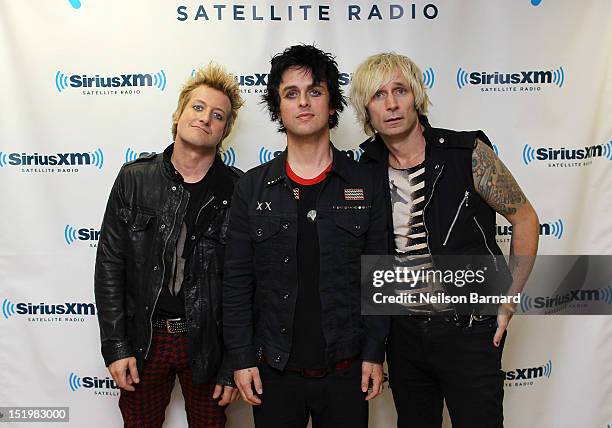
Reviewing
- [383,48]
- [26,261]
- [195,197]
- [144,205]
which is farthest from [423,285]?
[26,261]

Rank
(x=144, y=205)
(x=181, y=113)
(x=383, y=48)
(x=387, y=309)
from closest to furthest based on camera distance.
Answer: (x=387, y=309)
(x=144, y=205)
(x=181, y=113)
(x=383, y=48)

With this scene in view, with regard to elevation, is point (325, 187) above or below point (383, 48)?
below

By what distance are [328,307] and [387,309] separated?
223mm

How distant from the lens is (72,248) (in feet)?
7.54

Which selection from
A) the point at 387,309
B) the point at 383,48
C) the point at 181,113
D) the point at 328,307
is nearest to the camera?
the point at 328,307

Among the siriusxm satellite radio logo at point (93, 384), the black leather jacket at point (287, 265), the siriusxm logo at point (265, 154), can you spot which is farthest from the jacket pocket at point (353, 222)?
the siriusxm satellite radio logo at point (93, 384)

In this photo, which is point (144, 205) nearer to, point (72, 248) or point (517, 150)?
point (72, 248)

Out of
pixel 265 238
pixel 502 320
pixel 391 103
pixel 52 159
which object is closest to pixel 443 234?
pixel 502 320

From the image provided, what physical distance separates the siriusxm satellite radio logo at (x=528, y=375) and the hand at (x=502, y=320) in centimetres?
89

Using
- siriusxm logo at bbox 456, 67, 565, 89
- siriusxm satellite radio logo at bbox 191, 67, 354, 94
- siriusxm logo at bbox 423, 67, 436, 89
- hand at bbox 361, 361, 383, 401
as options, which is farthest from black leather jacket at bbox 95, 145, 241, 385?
siriusxm logo at bbox 456, 67, 565, 89

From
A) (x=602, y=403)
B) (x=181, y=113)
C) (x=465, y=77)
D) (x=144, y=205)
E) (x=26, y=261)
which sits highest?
(x=465, y=77)

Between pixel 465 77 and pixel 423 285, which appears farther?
pixel 465 77

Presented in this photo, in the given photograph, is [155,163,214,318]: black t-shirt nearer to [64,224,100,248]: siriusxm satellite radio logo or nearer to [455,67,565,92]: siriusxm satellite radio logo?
[64,224,100,248]: siriusxm satellite radio logo

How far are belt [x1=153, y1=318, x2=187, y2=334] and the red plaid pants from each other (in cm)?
1
